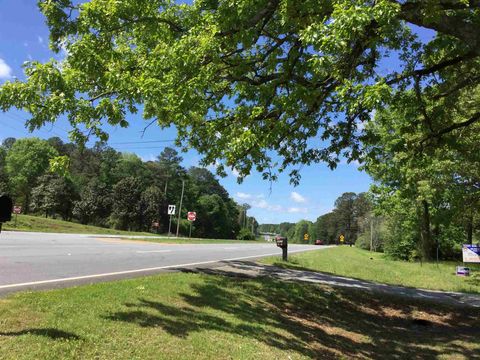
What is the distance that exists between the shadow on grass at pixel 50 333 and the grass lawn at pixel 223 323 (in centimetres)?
1

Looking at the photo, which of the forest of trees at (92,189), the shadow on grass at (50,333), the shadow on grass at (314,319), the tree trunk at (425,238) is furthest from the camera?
the forest of trees at (92,189)

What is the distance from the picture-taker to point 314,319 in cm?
1033

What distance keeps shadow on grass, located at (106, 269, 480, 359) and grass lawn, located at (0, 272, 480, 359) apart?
1.1 inches

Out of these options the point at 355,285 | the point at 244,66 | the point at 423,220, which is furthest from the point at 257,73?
the point at 423,220

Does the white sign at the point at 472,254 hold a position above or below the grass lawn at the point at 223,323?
above

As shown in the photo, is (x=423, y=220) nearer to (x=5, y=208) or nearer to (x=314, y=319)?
(x=314, y=319)

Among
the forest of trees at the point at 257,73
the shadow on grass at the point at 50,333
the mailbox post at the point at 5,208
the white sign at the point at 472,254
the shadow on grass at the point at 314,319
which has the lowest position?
the shadow on grass at the point at 314,319

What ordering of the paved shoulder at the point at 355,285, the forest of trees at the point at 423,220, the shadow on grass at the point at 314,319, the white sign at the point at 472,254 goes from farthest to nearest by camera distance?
the forest of trees at the point at 423,220 < the white sign at the point at 472,254 < the paved shoulder at the point at 355,285 < the shadow on grass at the point at 314,319

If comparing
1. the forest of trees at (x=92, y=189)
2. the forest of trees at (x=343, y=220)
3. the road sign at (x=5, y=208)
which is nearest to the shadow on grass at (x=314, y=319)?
the road sign at (x=5, y=208)

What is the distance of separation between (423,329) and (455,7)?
7.77 m

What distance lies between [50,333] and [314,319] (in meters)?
6.50

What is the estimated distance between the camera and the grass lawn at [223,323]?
223 inches

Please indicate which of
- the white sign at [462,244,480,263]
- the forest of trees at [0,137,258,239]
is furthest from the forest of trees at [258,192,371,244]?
the white sign at [462,244,480,263]

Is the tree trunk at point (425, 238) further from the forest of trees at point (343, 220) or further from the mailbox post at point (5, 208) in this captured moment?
the forest of trees at point (343, 220)
